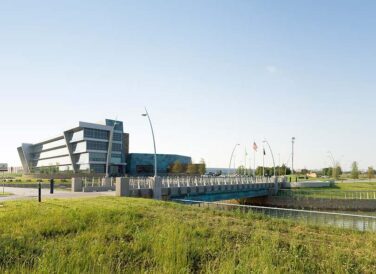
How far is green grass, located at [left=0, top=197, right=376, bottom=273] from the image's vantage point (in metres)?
7.02

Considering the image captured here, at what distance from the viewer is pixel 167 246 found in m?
8.52

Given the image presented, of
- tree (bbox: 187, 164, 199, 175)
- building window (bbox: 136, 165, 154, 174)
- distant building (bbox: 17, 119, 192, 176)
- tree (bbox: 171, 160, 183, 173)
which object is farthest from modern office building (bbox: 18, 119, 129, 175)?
tree (bbox: 187, 164, 199, 175)

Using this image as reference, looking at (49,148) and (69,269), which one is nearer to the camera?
(69,269)

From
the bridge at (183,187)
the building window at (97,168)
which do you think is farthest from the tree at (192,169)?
the bridge at (183,187)

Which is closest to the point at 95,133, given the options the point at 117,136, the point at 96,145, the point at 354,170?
the point at 96,145

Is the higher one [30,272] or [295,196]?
[30,272]

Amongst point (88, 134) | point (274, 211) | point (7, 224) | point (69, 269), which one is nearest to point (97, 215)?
point (7, 224)

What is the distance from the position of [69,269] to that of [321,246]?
6.82 meters

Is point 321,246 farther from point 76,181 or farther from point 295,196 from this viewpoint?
point 295,196

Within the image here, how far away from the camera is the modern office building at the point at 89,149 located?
9238cm

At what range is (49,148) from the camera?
4678 inches

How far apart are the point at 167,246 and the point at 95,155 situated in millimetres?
88852

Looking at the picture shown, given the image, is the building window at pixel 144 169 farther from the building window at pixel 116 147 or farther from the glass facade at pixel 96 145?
the glass facade at pixel 96 145

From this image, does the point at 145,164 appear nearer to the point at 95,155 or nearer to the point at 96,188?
the point at 95,155
